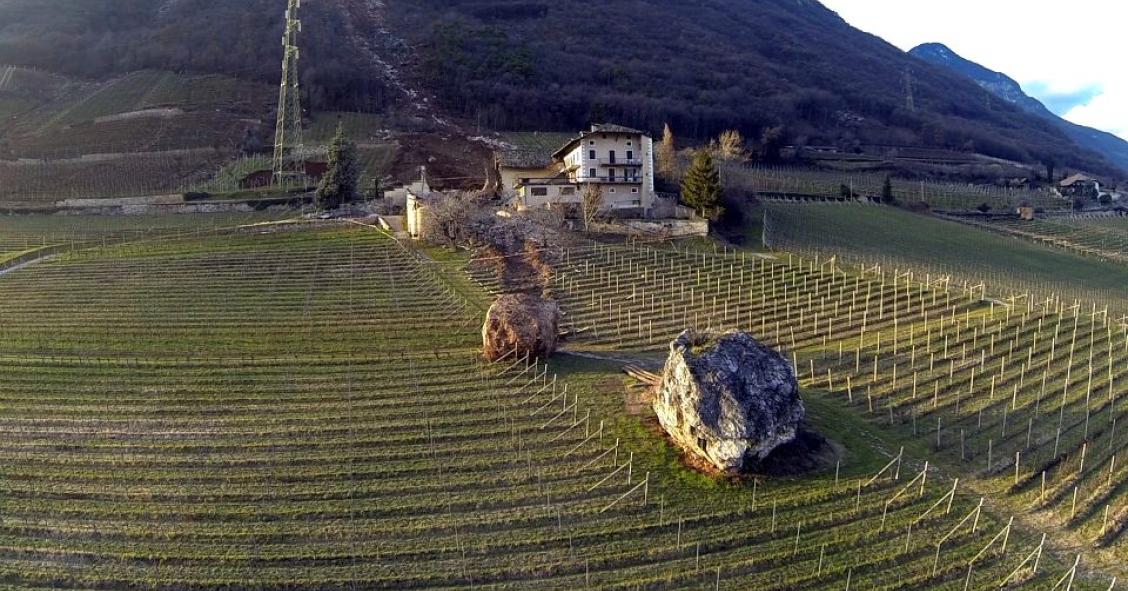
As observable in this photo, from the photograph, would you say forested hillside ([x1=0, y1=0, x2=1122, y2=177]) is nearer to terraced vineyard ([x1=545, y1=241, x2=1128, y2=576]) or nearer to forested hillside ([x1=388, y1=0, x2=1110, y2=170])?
forested hillside ([x1=388, y1=0, x2=1110, y2=170])

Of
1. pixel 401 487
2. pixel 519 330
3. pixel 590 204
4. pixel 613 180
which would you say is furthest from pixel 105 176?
pixel 401 487

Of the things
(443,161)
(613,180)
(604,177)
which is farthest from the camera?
(443,161)

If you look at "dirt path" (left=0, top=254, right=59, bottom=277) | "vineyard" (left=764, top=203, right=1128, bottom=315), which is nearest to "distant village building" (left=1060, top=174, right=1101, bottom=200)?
"vineyard" (left=764, top=203, right=1128, bottom=315)

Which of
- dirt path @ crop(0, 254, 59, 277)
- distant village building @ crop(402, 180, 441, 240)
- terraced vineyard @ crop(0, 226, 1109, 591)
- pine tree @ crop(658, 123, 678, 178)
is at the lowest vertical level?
terraced vineyard @ crop(0, 226, 1109, 591)

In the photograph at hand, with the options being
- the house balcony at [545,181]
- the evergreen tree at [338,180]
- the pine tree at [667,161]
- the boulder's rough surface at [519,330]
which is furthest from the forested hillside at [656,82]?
the boulder's rough surface at [519,330]

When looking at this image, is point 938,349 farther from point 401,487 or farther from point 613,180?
point 613,180

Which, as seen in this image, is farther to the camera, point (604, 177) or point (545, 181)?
point (604, 177)
